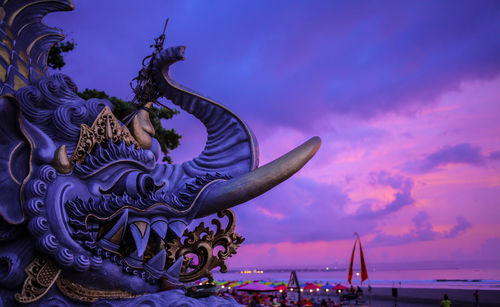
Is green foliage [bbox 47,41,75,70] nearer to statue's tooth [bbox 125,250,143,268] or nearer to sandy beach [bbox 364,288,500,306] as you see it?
statue's tooth [bbox 125,250,143,268]

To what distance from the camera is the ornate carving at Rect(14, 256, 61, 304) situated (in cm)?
305

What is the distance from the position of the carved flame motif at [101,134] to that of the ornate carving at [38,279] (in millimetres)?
956

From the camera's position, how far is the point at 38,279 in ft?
10.2

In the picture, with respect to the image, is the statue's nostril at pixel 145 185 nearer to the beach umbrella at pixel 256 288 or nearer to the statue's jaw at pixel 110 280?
the statue's jaw at pixel 110 280

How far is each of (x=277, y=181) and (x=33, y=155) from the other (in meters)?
2.31

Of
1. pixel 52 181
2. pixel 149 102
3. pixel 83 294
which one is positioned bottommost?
pixel 83 294

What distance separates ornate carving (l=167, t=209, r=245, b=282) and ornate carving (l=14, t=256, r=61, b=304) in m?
1.16

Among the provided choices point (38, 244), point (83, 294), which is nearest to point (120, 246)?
point (83, 294)

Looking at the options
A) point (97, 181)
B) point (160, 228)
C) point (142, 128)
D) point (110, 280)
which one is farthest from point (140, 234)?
point (142, 128)

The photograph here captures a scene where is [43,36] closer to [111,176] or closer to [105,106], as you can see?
[105,106]

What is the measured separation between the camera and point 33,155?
3.28 m

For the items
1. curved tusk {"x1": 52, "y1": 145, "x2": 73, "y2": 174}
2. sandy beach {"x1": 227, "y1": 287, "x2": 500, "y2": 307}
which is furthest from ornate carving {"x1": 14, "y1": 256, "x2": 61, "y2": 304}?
sandy beach {"x1": 227, "y1": 287, "x2": 500, "y2": 307}

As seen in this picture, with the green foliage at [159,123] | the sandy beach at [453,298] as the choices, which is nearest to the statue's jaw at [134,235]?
the green foliage at [159,123]

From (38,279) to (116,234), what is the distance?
72cm
